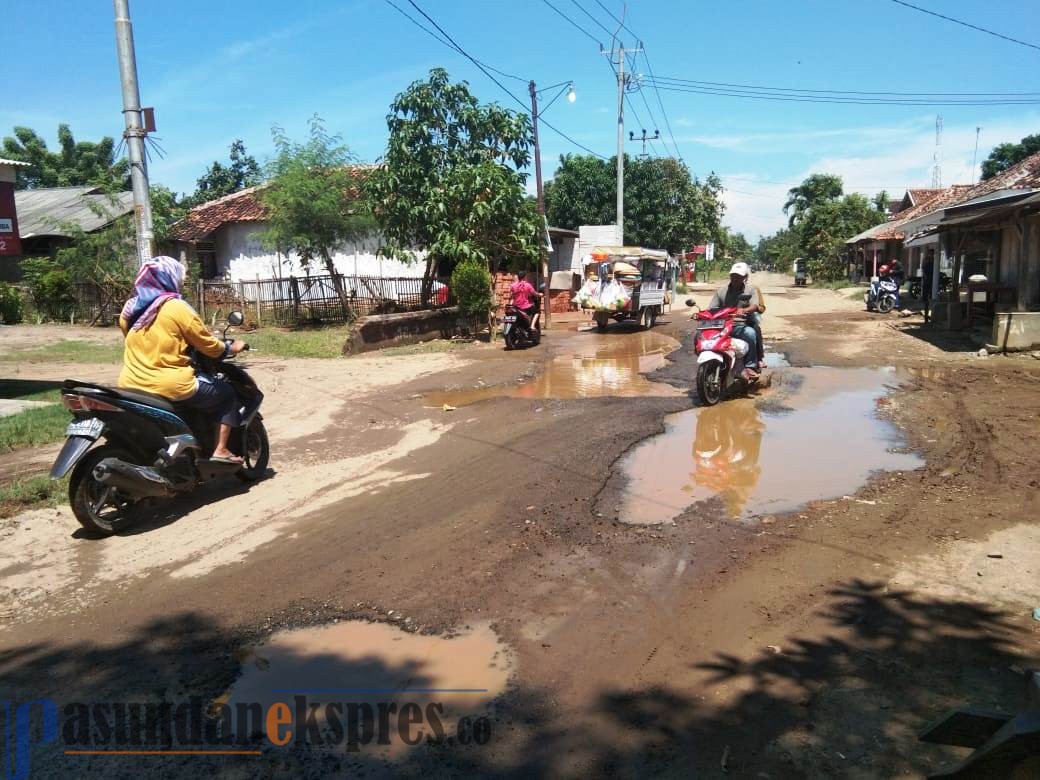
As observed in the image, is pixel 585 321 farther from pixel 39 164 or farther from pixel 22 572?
pixel 39 164

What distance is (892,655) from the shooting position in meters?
3.20

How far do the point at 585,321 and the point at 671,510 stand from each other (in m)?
18.3

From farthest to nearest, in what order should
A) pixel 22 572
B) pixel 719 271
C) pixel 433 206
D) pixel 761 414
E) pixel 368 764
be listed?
1. pixel 719 271
2. pixel 433 206
3. pixel 761 414
4. pixel 22 572
5. pixel 368 764

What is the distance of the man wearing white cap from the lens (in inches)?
351

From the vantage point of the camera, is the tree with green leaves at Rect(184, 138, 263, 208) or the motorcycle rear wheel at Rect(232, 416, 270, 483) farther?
the tree with green leaves at Rect(184, 138, 263, 208)

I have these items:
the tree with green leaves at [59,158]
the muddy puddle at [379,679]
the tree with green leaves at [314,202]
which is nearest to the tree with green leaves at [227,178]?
the tree with green leaves at [59,158]

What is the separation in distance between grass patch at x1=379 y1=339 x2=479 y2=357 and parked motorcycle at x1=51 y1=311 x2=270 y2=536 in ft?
30.1

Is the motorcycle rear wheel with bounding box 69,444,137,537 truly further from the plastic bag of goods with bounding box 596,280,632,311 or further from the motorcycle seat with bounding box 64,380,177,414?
the plastic bag of goods with bounding box 596,280,632,311

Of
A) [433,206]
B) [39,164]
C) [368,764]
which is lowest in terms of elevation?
[368,764]

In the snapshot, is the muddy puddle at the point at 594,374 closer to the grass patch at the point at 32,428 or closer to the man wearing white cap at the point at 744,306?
the man wearing white cap at the point at 744,306

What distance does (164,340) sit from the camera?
514cm

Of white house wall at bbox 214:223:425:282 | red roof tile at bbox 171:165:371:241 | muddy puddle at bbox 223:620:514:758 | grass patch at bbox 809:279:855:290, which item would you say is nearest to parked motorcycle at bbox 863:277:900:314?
white house wall at bbox 214:223:425:282

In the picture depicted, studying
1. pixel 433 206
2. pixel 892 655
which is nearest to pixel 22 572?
pixel 892 655

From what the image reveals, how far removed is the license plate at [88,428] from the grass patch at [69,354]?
10.6 metres
